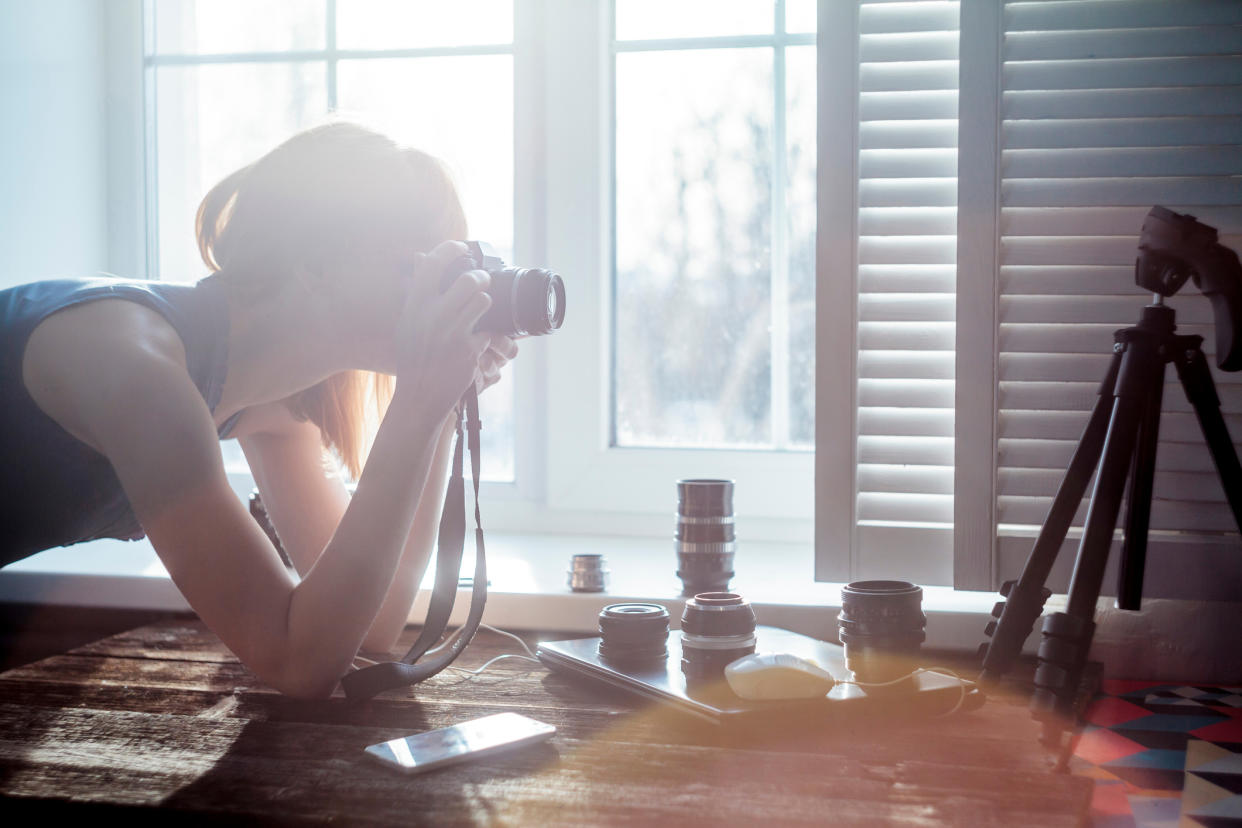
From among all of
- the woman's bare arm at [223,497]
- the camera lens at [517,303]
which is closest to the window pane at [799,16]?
the camera lens at [517,303]

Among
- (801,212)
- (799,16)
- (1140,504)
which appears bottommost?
(1140,504)

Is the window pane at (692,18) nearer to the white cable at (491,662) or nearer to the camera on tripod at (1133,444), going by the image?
the camera on tripod at (1133,444)

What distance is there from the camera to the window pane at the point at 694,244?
1.63 meters

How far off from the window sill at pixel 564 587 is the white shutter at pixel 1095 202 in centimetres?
13

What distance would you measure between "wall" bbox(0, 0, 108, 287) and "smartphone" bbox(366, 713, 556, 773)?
3.80 feet

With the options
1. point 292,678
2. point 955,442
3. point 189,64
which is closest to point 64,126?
point 189,64

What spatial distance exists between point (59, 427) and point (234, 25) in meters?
1.05

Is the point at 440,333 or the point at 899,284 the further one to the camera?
the point at 899,284

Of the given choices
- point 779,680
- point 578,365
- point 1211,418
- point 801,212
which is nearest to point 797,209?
point 801,212

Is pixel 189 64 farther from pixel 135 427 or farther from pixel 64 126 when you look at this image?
pixel 135 427

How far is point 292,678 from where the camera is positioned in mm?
886

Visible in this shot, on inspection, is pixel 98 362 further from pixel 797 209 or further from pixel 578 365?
pixel 797 209

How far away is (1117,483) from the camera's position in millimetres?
925

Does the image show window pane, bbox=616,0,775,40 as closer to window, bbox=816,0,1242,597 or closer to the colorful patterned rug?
window, bbox=816,0,1242,597
